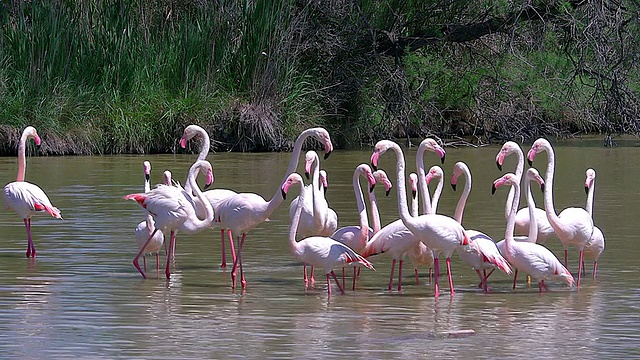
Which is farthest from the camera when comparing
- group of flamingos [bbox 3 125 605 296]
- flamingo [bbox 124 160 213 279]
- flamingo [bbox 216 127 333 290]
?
flamingo [bbox 124 160 213 279]

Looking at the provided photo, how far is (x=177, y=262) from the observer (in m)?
9.02

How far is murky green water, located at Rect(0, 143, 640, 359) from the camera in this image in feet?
19.9

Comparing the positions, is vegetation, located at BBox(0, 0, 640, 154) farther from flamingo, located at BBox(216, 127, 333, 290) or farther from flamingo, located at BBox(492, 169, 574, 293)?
flamingo, located at BBox(492, 169, 574, 293)

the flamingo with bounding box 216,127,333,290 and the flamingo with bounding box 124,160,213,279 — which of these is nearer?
the flamingo with bounding box 216,127,333,290

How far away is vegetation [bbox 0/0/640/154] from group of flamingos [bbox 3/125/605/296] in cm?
970

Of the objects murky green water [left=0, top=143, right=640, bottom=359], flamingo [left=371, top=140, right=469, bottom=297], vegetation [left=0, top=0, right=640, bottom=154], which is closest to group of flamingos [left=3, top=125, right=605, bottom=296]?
flamingo [left=371, top=140, right=469, bottom=297]

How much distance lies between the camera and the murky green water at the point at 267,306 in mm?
6062

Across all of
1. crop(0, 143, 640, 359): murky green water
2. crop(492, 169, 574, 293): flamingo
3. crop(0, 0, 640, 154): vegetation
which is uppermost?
crop(0, 0, 640, 154): vegetation

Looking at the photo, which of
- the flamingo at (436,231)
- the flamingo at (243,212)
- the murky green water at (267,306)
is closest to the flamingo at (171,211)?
the flamingo at (243,212)

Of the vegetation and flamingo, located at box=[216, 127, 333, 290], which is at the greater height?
the vegetation

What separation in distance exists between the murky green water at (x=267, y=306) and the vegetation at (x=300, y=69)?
7.28 meters

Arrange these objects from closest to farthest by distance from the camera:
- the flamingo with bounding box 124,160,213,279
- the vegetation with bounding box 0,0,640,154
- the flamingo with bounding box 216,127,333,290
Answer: the flamingo with bounding box 216,127,333,290 → the flamingo with bounding box 124,160,213,279 → the vegetation with bounding box 0,0,640,154

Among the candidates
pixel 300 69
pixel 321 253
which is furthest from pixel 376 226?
pixel 300 69

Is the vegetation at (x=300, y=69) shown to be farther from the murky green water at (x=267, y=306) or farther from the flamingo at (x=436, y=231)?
the flamingo at (x=436, y=231)
